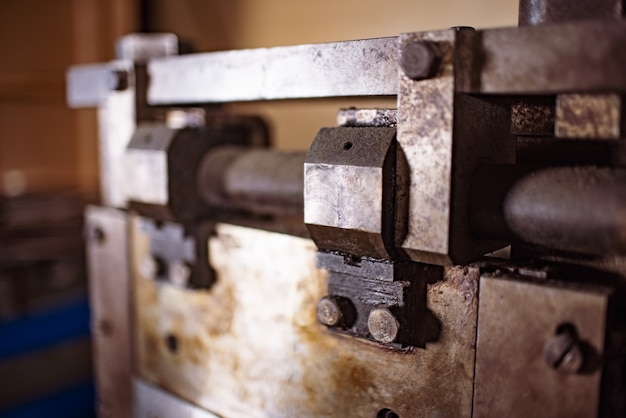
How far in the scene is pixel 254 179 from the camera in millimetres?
876

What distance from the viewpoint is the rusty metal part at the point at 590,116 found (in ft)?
1.80

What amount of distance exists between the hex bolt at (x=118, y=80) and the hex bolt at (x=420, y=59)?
1.92 feet

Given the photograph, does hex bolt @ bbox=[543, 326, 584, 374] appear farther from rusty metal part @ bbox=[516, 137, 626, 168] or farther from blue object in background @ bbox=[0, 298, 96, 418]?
blue object in background @ bbox=[0, 298, 96, 418]

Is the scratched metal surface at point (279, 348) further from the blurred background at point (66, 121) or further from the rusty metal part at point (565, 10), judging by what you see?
the blurred background at point (66, 121)

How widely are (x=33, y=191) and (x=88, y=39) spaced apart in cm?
65

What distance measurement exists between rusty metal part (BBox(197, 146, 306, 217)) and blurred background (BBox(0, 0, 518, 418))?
318mm

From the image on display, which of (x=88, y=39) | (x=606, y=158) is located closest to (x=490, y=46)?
(x=606, y=158)

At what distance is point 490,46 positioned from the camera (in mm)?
584

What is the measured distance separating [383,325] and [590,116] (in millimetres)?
308

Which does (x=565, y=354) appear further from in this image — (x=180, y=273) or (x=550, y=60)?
(x=180, y=273)

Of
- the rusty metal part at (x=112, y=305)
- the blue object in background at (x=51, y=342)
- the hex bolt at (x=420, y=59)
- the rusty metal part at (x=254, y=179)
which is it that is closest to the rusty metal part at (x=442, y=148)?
the hex bolt at (x=420, y=59)

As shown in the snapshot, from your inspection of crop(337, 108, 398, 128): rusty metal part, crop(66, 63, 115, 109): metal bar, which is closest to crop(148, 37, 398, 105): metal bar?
crop(337, 108, 398, 128): rusty metal part

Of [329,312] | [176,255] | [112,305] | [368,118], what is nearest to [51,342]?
[112,305]

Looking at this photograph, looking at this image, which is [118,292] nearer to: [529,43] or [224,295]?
[224,295]
